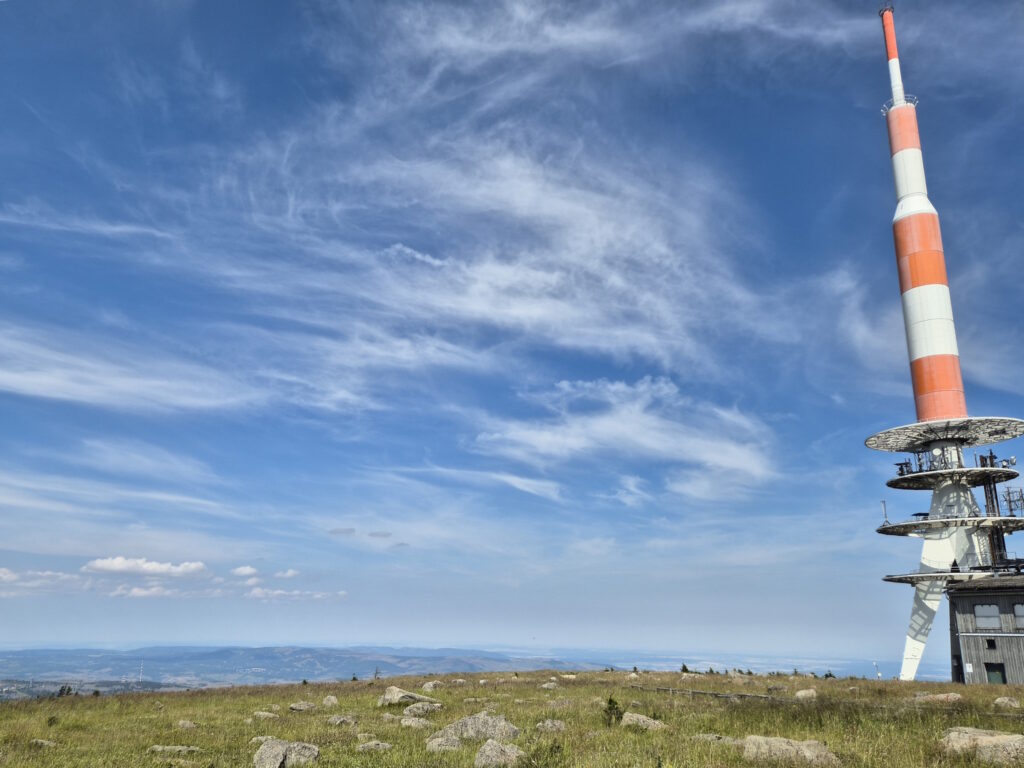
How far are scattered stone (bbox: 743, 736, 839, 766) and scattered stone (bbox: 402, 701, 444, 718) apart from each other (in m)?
16.1

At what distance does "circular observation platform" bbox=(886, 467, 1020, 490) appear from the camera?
61969mm

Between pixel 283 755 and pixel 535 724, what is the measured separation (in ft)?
31.1

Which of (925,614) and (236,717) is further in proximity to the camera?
(925,614)

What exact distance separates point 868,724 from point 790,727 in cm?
228

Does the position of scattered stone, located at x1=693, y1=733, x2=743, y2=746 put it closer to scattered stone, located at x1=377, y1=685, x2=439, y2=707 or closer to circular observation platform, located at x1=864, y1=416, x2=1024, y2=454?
scattered stone, located at x1=377, y1=685, x2=439, y2=707

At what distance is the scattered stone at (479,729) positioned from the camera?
66.2 feet

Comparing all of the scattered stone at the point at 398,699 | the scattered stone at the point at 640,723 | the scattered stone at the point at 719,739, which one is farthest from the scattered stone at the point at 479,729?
the scattered stone at the point at 398,699

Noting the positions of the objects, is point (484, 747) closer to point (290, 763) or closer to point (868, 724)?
point (290, 763)

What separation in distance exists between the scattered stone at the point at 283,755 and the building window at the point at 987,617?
54.3 meters

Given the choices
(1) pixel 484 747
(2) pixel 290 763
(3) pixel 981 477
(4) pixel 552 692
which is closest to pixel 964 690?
(4) pixel 552 692

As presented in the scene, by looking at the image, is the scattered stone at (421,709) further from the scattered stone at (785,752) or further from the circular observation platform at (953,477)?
the circular observation platform at (953,477)

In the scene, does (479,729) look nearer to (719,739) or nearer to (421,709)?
(719,739)

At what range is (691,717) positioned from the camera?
951 inches

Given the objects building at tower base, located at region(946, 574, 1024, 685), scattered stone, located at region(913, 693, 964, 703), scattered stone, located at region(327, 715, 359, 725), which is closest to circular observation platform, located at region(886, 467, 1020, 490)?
building at tower base, located at region(946, 574, 1024, 685)
